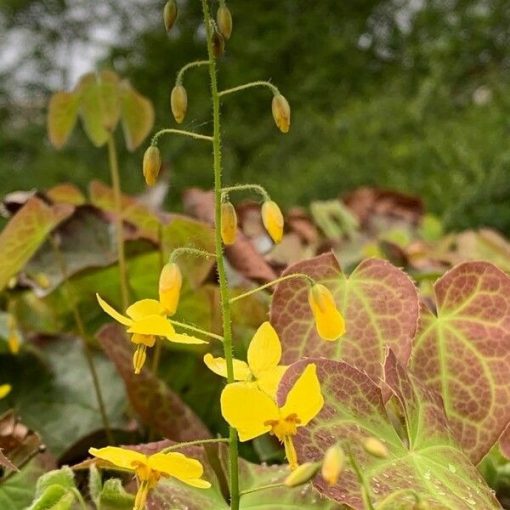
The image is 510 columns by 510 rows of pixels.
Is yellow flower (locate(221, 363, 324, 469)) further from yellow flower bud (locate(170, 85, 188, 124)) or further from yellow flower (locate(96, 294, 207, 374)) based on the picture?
yellow flower bud (locate(170, 85, 188, 124))

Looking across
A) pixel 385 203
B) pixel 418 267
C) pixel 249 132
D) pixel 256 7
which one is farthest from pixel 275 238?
pixel 256 7

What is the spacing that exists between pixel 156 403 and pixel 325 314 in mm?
237

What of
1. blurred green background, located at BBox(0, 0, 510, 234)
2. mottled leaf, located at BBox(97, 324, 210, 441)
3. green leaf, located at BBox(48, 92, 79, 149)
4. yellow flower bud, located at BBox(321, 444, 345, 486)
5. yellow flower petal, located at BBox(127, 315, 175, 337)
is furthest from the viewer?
blurred green background, located at BBox(0, 0, 510, 234)

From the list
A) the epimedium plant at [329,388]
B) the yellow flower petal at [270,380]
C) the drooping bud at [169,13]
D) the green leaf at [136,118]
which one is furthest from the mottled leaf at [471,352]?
the green leaf at [136,118]

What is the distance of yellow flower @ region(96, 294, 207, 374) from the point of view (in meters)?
0.44

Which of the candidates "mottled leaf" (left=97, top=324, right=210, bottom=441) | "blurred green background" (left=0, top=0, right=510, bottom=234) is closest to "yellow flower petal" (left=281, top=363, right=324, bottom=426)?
"mottled leaf" (left=97, top=324, right=210, bottom=441)

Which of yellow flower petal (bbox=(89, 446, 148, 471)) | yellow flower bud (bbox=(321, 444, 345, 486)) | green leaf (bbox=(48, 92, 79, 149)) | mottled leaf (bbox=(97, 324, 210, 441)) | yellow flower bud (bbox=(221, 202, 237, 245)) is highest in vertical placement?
yellow flower bud (bbox=(221, 202, 237, 245))

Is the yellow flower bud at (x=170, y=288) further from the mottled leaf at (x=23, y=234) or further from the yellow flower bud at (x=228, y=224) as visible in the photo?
the mottled leaf at (x=23, y=234)

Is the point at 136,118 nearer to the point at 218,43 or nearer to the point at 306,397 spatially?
the point at 218,43

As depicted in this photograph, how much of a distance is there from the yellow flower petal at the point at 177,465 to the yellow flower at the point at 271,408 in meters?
0.03

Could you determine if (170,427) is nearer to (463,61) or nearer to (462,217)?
(462,217)

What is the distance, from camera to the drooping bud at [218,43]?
47cm

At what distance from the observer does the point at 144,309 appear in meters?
0.45

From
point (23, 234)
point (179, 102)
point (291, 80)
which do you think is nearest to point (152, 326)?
point (179, 102)
